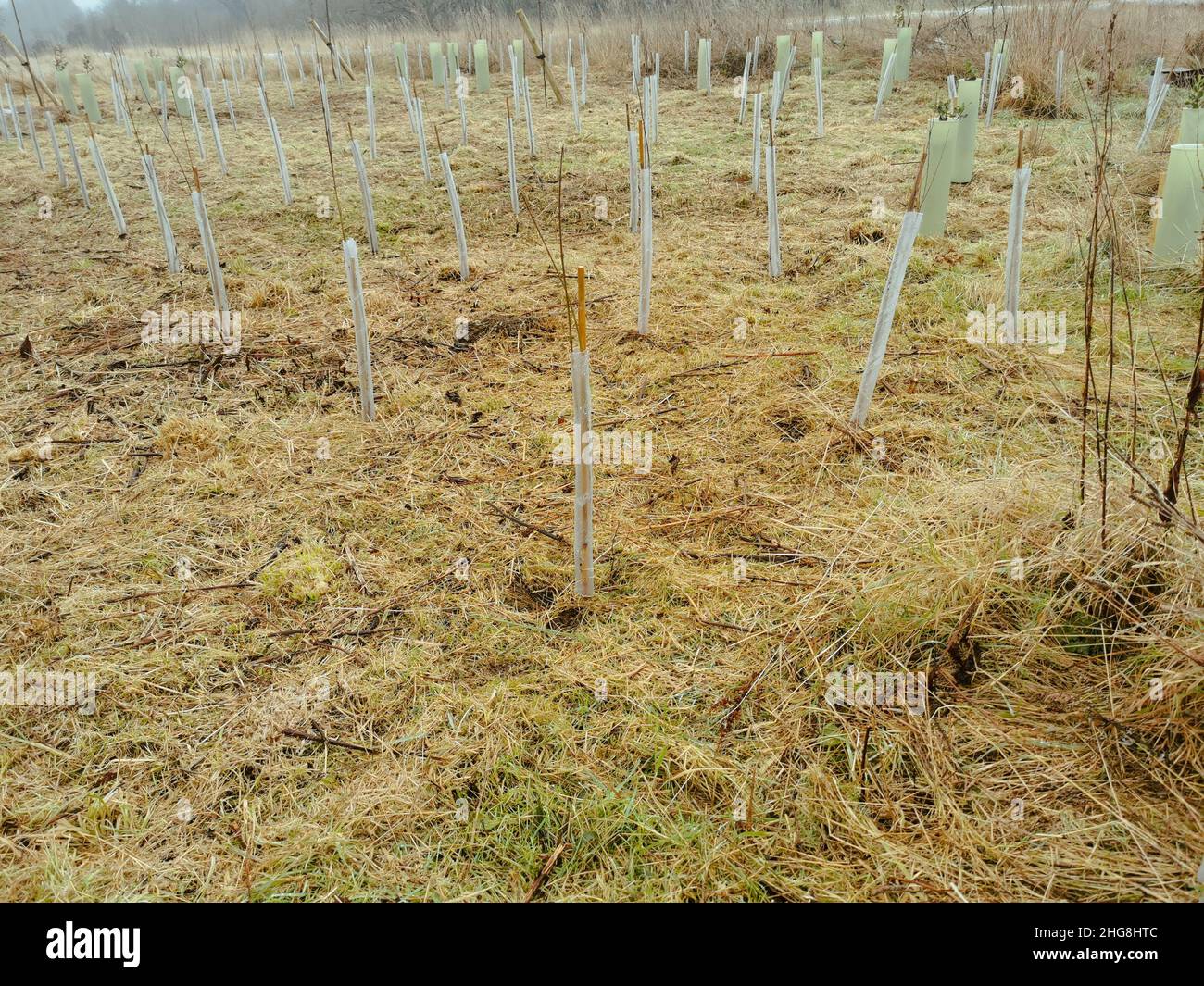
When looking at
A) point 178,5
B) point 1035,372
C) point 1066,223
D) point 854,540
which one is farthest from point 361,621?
point 178,5

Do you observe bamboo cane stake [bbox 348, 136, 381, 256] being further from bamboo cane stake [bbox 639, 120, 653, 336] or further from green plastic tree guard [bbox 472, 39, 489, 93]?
green plastic tree guard [bbox 472, 39, 489, 93]

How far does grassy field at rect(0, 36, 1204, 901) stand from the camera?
5.24ft

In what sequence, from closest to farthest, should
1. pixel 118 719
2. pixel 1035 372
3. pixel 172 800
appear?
1. pixel 172 800
2. pixel 118 719
3. pixel 1035 372

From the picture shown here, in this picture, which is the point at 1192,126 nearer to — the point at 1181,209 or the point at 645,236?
the point at 1181,209

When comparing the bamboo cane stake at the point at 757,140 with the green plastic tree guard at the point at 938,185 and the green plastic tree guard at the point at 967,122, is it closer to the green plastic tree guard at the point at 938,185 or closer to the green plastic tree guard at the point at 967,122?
the green plastic tree guard at the point at 938,185

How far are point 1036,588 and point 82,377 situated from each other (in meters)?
4.21

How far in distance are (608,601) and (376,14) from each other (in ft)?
91.5

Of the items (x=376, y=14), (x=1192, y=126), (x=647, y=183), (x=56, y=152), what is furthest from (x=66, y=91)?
(x=376, y=14)

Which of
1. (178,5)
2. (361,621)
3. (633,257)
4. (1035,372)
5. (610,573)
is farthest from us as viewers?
(178,5)

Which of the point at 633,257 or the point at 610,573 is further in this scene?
the point at 633,257

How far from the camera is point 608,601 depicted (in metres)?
2.33
